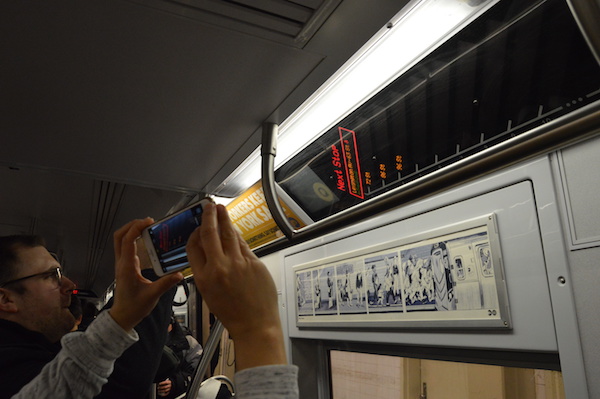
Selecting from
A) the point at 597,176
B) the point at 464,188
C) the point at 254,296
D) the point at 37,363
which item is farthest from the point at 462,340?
the point at 37,363

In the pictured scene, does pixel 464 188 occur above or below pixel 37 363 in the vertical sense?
above

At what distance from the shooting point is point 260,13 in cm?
94

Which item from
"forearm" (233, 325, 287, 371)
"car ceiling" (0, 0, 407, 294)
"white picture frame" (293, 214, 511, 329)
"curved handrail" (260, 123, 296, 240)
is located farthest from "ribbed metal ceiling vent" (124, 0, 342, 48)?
"white picture frame" (293, 214, 511, 329)

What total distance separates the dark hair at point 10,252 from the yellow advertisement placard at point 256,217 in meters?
1.28

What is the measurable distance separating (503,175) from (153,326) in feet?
3.88

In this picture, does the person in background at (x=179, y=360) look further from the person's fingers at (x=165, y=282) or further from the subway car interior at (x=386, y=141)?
the person's fingers at (x=165, y=282)

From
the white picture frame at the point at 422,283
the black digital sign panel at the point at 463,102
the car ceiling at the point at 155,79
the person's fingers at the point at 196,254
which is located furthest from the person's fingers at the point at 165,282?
the black digital sign panel at the point at 463,102

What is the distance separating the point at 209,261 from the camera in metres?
0.58

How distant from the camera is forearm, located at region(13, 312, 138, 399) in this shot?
3.18 feet

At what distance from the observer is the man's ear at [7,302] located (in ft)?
4.93

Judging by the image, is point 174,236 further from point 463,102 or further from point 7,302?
point 463,102

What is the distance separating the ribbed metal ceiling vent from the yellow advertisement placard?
1.70 m

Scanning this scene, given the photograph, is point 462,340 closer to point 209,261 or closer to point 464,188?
point 464,188

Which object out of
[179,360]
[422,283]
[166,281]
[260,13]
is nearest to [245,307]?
[166,281]
